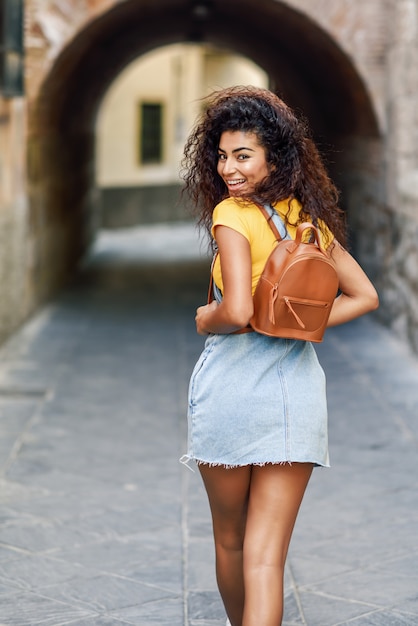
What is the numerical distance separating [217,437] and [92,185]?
49.4 ft

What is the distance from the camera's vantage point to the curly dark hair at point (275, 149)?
274 cm

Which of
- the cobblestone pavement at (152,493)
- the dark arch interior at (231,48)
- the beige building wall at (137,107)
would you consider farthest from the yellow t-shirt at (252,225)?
the beige building wall at (137,107)

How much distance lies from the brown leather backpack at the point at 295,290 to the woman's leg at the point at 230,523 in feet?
1.20

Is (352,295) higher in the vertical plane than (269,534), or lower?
higher

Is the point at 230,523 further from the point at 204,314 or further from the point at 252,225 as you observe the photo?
the point at 252,225

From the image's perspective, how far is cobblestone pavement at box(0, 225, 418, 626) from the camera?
3680 mm

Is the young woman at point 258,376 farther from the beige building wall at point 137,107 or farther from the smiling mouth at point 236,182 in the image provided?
the beige building wall at point 137,107

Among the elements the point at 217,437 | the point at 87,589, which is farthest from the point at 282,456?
the point at 87,589

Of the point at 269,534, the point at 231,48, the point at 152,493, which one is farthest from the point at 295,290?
the point at 231,48

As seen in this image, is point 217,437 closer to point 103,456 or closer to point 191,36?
point 103,456

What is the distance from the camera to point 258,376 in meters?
2.71

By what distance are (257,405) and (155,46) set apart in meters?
13.1

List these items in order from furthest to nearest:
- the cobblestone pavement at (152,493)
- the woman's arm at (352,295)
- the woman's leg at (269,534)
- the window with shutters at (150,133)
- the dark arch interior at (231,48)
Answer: the window with shutters at (150,133) → the dark arch interior at (231,48) → the cobblestone pavement at (152,493) → the woman's arm at (352,295) → the woman's leg at (269,534)

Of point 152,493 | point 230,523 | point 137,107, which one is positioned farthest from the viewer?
point 137,107
